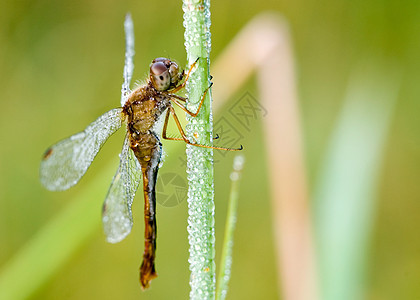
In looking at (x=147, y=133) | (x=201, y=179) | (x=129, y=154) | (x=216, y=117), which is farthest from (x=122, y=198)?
(x=216, y=117)

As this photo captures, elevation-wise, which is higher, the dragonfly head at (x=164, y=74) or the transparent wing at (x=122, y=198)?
the dragonfly head at (x=164, y=74)

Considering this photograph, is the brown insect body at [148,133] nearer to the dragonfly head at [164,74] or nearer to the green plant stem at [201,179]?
the dragonfly head at [164,74]

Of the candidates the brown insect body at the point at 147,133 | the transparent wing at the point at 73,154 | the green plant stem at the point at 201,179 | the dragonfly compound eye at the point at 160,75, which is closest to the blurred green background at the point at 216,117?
the transparent wing at the point at 73,154

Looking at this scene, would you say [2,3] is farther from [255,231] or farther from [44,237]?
[255,231]

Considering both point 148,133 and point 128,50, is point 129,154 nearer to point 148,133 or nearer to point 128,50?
point 148,133

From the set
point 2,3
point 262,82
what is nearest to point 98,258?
point 262,82

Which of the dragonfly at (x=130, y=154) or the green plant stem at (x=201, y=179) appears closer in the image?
the green plant stem at (x=201, y=179)
